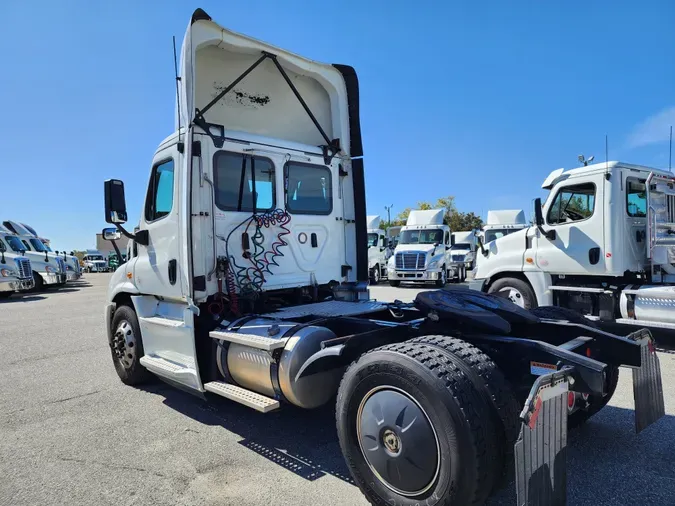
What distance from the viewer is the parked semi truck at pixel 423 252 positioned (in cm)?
1858

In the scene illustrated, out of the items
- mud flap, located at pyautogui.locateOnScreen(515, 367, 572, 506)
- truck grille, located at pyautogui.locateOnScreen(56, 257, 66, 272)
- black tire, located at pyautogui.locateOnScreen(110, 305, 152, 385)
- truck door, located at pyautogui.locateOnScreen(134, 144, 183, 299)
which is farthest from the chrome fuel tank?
truck grille, located at pyautogui.locateOnScreen(56, 257, 66, 272)

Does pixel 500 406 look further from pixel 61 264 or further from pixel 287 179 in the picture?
pixel 61 264

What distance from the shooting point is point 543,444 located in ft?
7.79

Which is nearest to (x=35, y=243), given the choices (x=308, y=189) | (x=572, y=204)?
(x=308, y=189)

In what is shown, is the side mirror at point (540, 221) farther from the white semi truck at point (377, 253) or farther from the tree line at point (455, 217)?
the tree line at point (455, 217)

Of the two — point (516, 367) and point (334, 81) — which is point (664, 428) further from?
point (334, 81)

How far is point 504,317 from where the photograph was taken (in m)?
3.46

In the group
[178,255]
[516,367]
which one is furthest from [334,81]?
[516,367]

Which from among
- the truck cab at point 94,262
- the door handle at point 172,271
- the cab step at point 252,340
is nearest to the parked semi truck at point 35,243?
the door handle at point 172,271

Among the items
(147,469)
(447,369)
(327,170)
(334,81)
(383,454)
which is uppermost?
(334,81)

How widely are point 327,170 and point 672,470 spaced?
429 centimetres

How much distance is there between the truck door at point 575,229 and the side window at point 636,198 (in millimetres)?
438

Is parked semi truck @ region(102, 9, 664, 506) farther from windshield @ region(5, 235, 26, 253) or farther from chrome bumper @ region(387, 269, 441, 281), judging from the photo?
windshield @ region(5, 235, 26, 253)

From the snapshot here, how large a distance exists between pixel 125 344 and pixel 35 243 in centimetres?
2053
